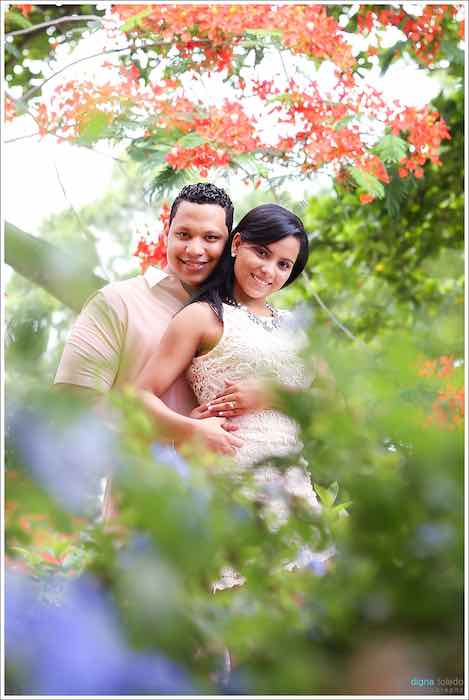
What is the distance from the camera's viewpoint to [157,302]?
2047mm

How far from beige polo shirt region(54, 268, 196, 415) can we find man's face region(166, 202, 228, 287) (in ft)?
0.25

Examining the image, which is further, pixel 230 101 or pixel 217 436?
pixel 230 101

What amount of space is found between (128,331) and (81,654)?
1512 millimetres

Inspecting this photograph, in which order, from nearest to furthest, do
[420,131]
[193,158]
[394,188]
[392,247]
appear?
[193,158]
[420,131]
[394,188]
[392,247]

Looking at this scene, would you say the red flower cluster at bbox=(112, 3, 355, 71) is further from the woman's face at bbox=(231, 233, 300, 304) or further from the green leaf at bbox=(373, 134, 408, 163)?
the woman's face at bbox=(231, 233, 300, 304)

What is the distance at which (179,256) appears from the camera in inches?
78.6

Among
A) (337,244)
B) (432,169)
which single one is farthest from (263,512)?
(337,244)

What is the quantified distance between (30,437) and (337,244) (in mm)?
4398

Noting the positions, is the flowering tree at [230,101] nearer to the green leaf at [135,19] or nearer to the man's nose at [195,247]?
the green leaf at [135,19]

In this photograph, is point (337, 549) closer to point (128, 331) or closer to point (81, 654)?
point (81, 654)

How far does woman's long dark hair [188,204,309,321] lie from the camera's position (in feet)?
6.24

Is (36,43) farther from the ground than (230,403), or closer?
farther from the ground

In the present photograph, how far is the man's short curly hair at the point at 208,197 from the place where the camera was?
79.5 inches

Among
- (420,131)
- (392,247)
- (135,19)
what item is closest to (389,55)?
(420,131)
